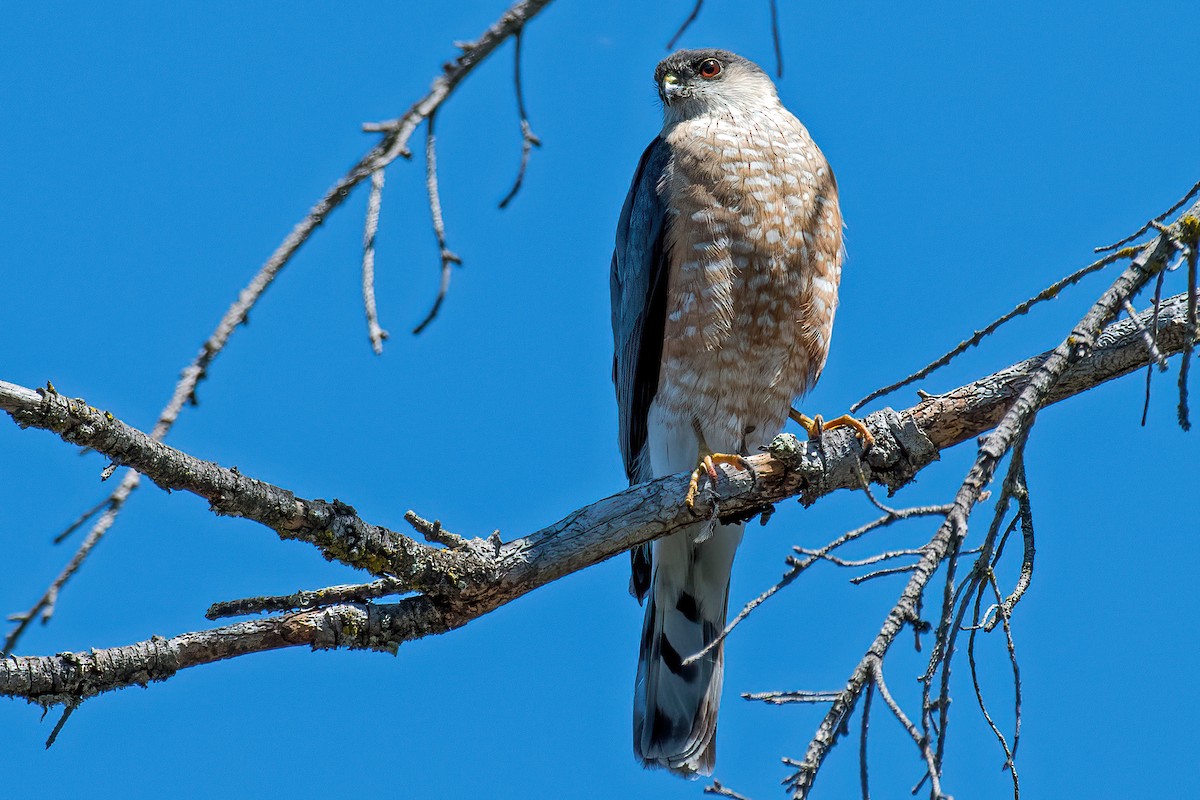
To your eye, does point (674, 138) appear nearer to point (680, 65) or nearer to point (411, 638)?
point (680, 65)

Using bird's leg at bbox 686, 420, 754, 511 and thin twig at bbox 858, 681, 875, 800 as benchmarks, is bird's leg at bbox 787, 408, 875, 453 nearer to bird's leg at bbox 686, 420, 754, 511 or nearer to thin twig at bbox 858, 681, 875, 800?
bird's leg at bbox 686, 420, 754, 511

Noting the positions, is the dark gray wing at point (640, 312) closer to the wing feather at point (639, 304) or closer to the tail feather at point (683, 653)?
the wing feather at point (639, 304)

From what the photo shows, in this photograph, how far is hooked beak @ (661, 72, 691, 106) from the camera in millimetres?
5828

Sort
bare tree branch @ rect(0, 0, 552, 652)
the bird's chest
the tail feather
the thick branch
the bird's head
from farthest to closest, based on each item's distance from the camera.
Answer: the bird's head
the tail feather
the bird's chest
the thick branch
bare tree branch @ rect(0, 0, 552, 652)

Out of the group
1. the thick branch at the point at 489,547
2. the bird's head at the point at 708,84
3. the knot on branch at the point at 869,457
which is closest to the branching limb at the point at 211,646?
the thick branch at the point at 489,547

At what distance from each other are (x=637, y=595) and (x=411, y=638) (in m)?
1.87

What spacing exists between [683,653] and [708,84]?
9.51ft

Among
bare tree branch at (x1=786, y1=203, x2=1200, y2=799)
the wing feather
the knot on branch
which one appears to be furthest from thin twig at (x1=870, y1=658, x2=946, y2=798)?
the wing feather

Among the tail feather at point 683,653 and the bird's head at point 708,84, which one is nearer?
the tail feather at point 683,653

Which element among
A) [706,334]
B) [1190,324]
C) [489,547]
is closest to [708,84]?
[706,334]

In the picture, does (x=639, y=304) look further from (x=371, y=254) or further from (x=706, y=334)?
(x=371, y=254)

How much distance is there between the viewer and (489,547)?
12.1 ft

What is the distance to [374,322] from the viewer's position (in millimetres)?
1868

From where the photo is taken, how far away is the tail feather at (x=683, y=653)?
500 cm
